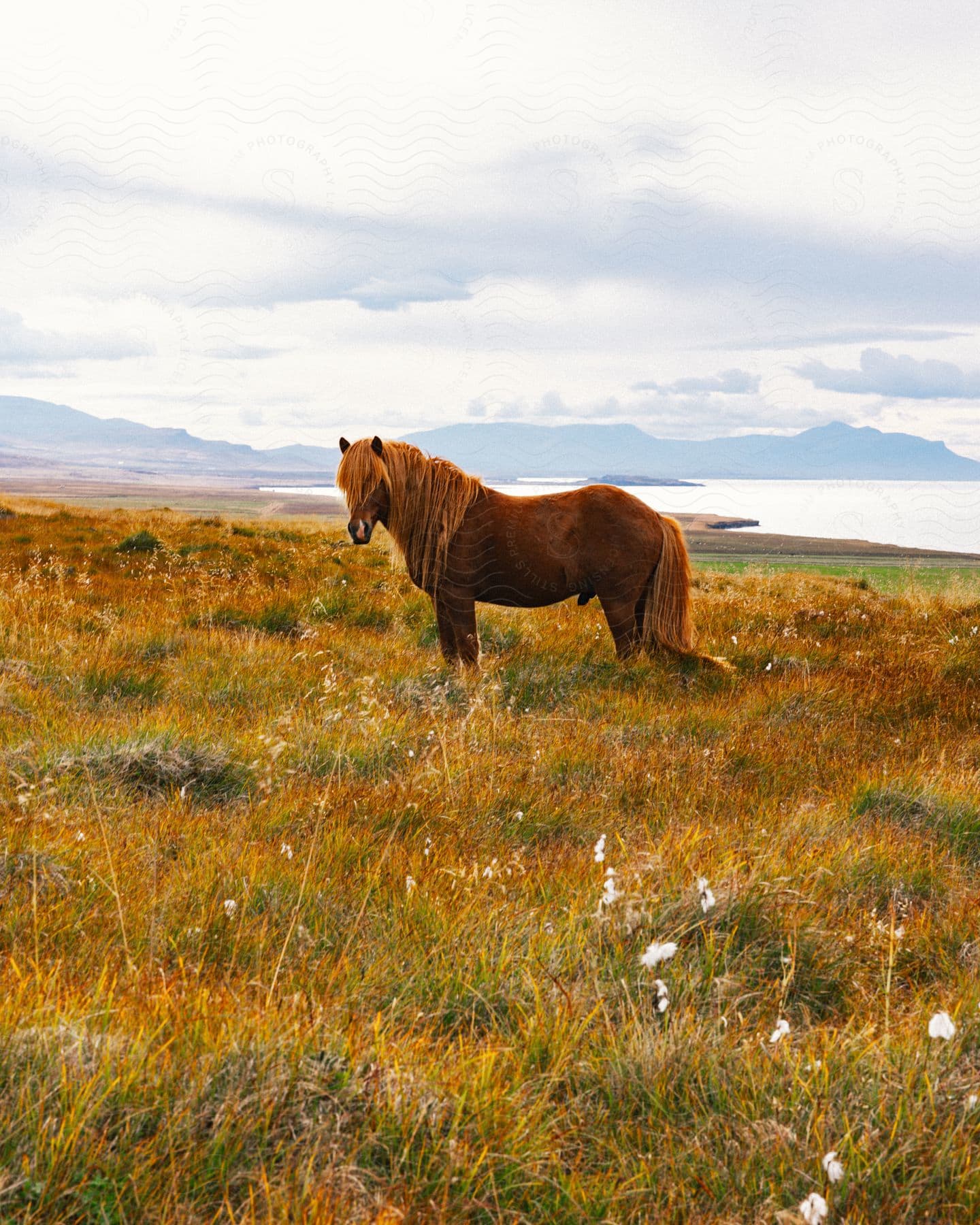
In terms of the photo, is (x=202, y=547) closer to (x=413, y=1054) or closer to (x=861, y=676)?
(x=861, y=676)

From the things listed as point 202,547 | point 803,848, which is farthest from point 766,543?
point 803,848

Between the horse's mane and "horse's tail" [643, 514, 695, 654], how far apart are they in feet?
5.30

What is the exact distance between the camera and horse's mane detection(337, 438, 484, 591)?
21.7 ft

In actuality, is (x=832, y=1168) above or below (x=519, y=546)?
below

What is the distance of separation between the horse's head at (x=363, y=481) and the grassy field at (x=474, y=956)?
1246 millimetres

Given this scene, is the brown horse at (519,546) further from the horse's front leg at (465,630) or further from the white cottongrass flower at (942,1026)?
the white cottongrass flower at (942,1026)

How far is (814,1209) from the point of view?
164 centimetres

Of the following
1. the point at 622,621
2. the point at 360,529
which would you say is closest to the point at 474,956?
the point at 360,529

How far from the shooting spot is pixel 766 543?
11056 centimetres

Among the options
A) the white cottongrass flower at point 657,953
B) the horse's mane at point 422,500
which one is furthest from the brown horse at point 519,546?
the white cottongrass flower at point 657,953

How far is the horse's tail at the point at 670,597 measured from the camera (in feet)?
23.3

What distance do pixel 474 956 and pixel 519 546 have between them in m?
4.49

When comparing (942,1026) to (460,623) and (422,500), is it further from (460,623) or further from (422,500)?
(422,500)

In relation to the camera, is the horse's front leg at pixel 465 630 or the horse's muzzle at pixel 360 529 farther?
the horse's front leg at pixel 465 630
